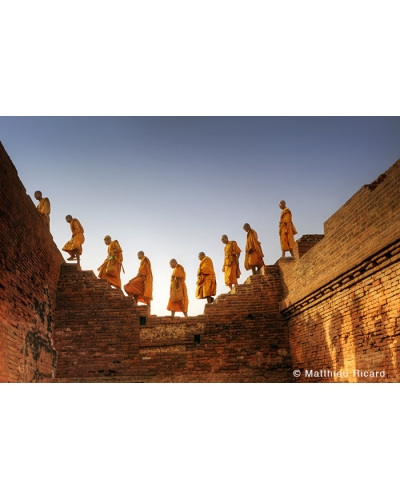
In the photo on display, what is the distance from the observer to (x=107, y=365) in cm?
1008

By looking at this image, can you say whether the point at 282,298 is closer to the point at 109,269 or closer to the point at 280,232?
the point at 280,232

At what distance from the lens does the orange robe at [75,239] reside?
37.1 feet

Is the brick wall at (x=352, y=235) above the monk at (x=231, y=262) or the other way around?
A: the other way around

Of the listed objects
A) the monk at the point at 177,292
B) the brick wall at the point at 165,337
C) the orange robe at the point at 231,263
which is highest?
the orange robe at the point at 231,263

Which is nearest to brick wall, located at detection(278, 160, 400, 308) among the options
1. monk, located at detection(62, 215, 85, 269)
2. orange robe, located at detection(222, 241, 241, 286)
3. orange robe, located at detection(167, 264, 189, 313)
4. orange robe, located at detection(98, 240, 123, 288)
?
orange robe, located at detection(222, 241, 241, 286)

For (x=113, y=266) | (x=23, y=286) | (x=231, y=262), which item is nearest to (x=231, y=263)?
(x=231, y=262)

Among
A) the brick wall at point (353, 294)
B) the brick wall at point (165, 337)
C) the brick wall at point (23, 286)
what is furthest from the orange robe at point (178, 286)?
the brick wall at point (23, 286)

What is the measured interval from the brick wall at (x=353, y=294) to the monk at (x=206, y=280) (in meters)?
1.90

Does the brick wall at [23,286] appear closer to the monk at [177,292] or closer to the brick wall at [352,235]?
the monk at [177,292]

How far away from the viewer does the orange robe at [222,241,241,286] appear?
11438 millimetres

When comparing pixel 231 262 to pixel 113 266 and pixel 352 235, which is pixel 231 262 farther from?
pixel 352 235

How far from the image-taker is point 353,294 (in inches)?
312

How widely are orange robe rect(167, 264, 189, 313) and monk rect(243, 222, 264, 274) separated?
145 cm

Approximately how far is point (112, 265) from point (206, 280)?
6.92ft
